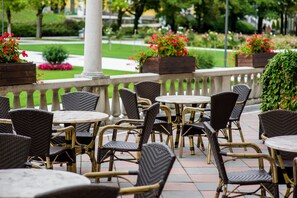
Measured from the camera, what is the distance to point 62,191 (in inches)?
151

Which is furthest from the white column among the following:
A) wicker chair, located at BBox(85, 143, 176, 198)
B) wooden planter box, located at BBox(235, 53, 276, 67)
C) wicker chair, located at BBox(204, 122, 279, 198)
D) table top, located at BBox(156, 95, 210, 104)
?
wicker chair, located at BBox(85, 143, 176, 198)

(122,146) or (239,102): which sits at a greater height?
(239,102)

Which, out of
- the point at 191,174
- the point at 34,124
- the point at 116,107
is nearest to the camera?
the point at 34,124

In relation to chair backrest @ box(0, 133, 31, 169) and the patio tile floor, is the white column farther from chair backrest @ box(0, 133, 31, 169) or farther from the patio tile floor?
chair backrest @ box(0, 133, 31, 169)

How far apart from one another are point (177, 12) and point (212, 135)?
177ft

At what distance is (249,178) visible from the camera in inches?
252

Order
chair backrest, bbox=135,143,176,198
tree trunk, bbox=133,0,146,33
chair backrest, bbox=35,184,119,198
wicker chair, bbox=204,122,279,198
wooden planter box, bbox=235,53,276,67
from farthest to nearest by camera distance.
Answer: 1. tree trunk, bbox=133,0,146,33
2. wooden planter box, bbox=235,53,276,67
3. wicker chair, bbox=204,122,279,198
4. chair backrest, bbox=135,143,176,198
5. chair backrest, bbox=35,184,119,198

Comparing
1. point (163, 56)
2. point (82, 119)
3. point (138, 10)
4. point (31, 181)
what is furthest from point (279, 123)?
point (138, 10)

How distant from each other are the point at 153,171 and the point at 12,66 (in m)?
5.27

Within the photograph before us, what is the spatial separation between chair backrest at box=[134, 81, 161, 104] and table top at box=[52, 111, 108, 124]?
85.5 inches

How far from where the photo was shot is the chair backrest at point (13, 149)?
216 inches

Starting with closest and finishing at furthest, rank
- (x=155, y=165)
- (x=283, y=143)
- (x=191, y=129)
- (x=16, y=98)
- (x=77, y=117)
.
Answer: (x=155, y=165) < (x=283, y=143) < (x=77, y=117) < (x=191, y=129) < (x=16, y=98)

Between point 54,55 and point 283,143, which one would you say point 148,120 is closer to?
point 283,143

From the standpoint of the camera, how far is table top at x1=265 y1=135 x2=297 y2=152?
6256 mm
